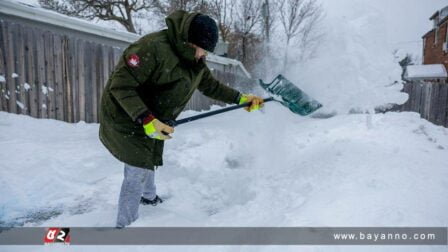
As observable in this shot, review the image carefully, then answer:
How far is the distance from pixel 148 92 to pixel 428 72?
1074 inches

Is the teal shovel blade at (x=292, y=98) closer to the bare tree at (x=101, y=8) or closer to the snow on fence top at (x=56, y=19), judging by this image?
the snow on fence top at (x=56, y=19)

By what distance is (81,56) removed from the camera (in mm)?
5586

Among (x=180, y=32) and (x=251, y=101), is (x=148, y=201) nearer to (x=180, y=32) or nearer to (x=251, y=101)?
(x=251, y=101)

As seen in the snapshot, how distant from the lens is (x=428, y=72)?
76.6ft

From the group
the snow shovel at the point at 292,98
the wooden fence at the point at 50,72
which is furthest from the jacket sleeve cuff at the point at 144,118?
the wooden fence at the point at 50,72

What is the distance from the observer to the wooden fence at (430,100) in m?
11.4

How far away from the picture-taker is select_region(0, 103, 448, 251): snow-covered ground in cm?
226

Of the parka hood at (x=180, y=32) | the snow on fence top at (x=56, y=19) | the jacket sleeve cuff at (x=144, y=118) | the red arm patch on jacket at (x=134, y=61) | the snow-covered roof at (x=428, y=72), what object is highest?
the snow on fence top at (x=56, y=19)

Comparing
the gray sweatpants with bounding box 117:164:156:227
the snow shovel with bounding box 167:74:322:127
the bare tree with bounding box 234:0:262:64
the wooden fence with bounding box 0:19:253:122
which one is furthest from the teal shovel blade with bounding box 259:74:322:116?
the bare tree with bounding box 234:0:262:64

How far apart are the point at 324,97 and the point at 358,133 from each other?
906mm

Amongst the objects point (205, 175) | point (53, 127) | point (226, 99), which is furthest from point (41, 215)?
point (53, 127)

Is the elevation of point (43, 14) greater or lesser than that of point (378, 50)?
greater

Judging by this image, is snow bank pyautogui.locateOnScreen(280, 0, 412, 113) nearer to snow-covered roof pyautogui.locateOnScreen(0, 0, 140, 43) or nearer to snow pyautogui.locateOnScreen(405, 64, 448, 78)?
snow-covered roof pyautogui.locateOnScreen(0, 0, 140, 43)

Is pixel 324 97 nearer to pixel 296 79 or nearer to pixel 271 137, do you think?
pixel 296 79
